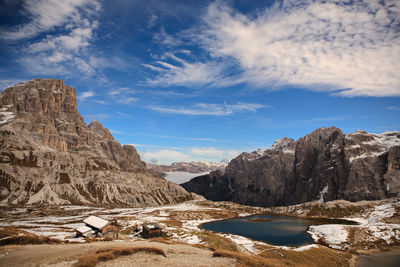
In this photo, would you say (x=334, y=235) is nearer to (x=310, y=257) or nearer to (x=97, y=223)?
(x=310, y=257)

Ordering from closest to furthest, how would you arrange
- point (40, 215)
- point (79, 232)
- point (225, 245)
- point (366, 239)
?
point (79, 232) → point (225, 245) → point (366, 239) → point (40, 215)

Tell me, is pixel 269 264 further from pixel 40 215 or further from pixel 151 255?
pixel 40 215

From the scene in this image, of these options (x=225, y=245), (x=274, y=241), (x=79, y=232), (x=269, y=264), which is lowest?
(x=274, y=241)

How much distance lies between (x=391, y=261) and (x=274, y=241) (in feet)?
123

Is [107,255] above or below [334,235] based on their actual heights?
above

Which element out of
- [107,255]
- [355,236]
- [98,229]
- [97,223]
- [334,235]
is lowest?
[334,235]

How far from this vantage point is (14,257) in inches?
976

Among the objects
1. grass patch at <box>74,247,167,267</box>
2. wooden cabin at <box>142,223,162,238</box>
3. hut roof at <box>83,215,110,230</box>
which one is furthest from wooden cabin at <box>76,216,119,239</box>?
grass patch at <box>74,247,167,267</box>

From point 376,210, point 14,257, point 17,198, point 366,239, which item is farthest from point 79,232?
point 376,210

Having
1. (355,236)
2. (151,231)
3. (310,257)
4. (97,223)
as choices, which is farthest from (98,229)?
(355,236)

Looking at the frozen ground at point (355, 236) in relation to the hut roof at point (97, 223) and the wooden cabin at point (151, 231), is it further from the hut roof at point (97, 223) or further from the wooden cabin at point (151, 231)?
the hut roof at point (97, 223)

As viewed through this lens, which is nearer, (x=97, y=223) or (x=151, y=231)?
(x=97, y=223)

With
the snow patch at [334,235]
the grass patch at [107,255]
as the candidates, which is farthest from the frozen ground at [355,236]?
the grass patch at [107,255]

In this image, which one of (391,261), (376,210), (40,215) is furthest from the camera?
(376,210)
